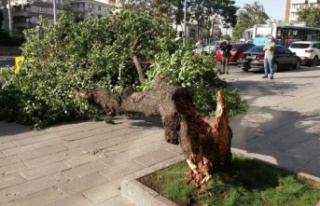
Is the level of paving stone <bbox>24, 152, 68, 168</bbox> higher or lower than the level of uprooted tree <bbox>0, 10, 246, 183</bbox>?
lower

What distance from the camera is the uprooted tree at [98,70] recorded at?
5.55 meters

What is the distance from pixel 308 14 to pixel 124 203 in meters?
51.5

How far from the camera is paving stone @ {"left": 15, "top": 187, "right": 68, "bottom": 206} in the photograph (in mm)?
3822

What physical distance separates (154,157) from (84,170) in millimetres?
1100

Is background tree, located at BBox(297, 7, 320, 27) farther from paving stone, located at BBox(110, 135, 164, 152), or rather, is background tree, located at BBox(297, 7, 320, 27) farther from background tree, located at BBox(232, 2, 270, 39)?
paving stone, located at BBox(110, 135, 164, 152)

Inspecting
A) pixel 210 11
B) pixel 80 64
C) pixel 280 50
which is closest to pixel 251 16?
pixel 210 11

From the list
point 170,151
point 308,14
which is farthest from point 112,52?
point 308,14

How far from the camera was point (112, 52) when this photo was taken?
664cm

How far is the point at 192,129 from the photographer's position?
3.68 meters

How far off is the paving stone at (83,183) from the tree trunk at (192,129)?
1138 millimetres

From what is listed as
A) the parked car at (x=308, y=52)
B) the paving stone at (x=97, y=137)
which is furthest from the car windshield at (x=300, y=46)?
the paving stone at (x=97, y=137)

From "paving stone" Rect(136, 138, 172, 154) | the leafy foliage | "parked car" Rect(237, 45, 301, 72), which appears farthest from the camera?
"parked car" Rect(237, 45, 301, 72)

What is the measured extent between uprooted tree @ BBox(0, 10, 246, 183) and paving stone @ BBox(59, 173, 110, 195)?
1.06 metres

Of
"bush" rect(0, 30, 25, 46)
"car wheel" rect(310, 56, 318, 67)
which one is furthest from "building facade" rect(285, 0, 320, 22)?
"bush" rect(0, 30, 25, 46)
